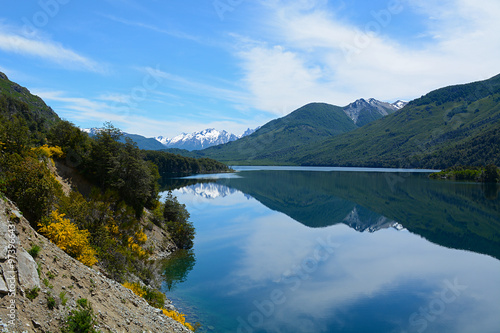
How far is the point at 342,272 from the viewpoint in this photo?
38906mm

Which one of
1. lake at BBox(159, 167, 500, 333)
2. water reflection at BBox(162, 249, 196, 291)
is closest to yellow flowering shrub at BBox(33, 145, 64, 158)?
water reflection at BBox(162, 249, 196, 291)

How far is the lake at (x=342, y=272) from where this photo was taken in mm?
27000

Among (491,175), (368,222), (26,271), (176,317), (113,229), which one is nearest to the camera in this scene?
(26,271)

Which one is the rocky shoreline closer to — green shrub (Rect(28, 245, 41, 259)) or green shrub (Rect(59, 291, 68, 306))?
green shrub (Rect(59, 291, 68, 306))

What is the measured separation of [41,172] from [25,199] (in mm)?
4606

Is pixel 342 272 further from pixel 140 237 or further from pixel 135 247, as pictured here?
pixel 140 237

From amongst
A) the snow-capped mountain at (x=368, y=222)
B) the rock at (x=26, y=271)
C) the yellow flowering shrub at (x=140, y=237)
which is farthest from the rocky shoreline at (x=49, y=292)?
the snow-capped mountain at (x=368, y=222)

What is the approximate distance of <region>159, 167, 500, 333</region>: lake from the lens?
27.0 metres

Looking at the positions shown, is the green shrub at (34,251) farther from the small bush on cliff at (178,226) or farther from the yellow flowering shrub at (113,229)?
the small bush on cliff at (178,226)

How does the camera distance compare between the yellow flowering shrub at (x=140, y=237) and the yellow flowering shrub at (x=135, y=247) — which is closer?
the yellow flowering shrub at (x=135, y=247)

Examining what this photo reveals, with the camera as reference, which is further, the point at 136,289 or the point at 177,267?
the point at 177,267

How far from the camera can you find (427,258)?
45188 mm

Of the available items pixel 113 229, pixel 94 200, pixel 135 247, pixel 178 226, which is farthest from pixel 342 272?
pixel 94 200

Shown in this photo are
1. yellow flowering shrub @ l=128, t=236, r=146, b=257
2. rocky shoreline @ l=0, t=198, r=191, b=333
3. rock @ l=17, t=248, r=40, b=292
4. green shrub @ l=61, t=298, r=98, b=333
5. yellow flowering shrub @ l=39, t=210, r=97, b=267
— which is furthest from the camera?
yellow flowering shrub @ l=128, t=236, r=146, b=257
